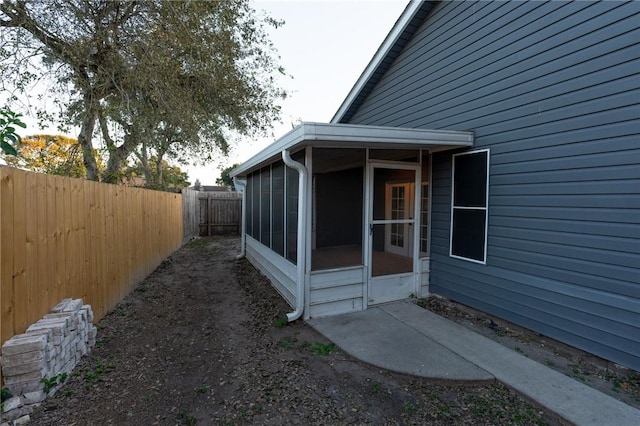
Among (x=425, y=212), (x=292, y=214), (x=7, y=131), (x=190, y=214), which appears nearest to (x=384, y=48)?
(x=425, y=212)

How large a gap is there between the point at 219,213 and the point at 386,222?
35.1 feet

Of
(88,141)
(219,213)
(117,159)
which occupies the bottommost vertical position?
(219,213)

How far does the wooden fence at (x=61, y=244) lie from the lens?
7.61 ft

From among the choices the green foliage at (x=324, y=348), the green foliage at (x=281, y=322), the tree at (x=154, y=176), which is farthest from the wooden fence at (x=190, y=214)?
the green foliage at (x=324, y=348)

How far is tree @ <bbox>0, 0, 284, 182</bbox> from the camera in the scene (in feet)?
16.8

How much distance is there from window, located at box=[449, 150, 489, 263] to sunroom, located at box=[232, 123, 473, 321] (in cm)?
31

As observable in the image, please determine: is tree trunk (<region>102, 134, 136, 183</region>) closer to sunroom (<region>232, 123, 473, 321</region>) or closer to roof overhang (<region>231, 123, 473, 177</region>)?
sunroom (<region>232, 123, 473, 321</region>)

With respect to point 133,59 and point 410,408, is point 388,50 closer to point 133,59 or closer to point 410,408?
point 133,59

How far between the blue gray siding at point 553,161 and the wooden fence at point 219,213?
1080 cm

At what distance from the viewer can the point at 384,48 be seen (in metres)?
6.03

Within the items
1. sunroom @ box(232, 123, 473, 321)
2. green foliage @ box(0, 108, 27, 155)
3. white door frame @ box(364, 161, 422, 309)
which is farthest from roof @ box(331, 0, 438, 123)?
green foliage @ box(0, 108, 27, 155)

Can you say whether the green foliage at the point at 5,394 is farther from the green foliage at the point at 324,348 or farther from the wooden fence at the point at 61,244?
the green foliage at the point at 324,348

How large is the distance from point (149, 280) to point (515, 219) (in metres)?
6.55

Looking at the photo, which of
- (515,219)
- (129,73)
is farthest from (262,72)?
(515,219)
